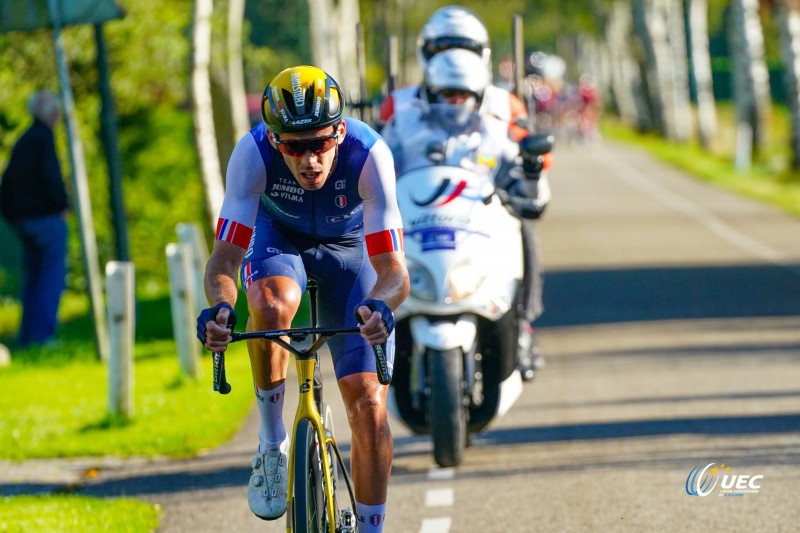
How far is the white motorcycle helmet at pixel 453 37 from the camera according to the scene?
9195mm

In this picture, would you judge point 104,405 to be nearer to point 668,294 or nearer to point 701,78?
point 668,294

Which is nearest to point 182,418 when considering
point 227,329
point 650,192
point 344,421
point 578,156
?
point 344,421

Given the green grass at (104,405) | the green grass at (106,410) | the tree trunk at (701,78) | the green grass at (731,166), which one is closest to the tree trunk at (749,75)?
the green grass at (731,166)

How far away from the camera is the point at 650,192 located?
2902 centimetres

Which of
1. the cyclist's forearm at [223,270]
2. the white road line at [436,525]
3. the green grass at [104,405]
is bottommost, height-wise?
the green grass at [104,405]

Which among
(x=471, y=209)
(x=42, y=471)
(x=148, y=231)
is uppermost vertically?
(x=471, y=209)

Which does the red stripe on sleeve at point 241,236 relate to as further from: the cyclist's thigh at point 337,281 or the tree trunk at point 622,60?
the tree trunk at point 622,60

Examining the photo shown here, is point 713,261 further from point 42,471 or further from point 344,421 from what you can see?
point 42,471

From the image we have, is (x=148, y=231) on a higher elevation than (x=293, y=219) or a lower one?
lower

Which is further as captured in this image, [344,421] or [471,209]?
[344,421]

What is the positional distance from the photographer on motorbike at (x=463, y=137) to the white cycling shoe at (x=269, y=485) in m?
2.83

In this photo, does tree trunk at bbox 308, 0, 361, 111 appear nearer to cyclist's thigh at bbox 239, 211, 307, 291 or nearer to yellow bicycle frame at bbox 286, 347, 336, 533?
cyclist's thigh at bbox 239, 211, 307, 291

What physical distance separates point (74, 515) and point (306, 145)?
268 centimetres

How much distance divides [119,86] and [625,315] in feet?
27.8
